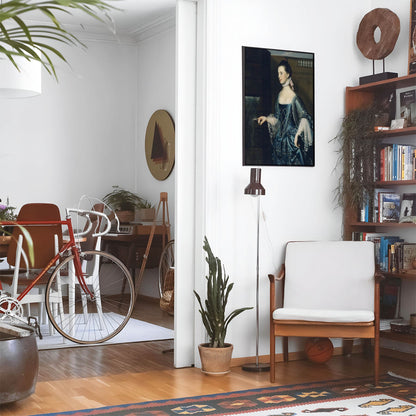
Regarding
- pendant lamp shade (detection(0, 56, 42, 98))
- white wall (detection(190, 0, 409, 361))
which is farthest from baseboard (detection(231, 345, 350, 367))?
pendant lamp shade (detection(0, 56, 42, 98))

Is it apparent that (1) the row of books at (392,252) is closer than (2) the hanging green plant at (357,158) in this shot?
Yes

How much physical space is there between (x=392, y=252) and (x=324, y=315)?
927 mm

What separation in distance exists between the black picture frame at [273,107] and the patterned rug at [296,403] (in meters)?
1.50

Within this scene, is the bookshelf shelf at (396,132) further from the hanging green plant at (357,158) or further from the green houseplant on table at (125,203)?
the green houseplant on table at (125,203)

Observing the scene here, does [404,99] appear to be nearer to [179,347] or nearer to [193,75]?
[193,75]

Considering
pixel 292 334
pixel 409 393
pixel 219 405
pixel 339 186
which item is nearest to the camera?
pixel 219 405

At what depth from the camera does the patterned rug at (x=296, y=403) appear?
11.1 feet

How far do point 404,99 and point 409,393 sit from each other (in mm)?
1959

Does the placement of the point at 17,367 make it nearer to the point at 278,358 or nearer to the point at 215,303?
the point at 215,303

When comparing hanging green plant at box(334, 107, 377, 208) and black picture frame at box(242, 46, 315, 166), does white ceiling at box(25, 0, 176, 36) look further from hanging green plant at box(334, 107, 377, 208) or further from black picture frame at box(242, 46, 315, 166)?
hanging green plant at box(334, 107, 377, 208)

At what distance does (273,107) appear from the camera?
4609 mm

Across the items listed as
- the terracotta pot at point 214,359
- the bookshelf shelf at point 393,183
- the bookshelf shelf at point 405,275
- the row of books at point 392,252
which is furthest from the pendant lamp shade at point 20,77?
the bookshelf shelf at point 405,275

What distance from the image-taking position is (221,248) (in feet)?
14.5

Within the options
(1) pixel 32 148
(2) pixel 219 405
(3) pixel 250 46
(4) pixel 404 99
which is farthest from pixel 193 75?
(1) pixel 32 148
